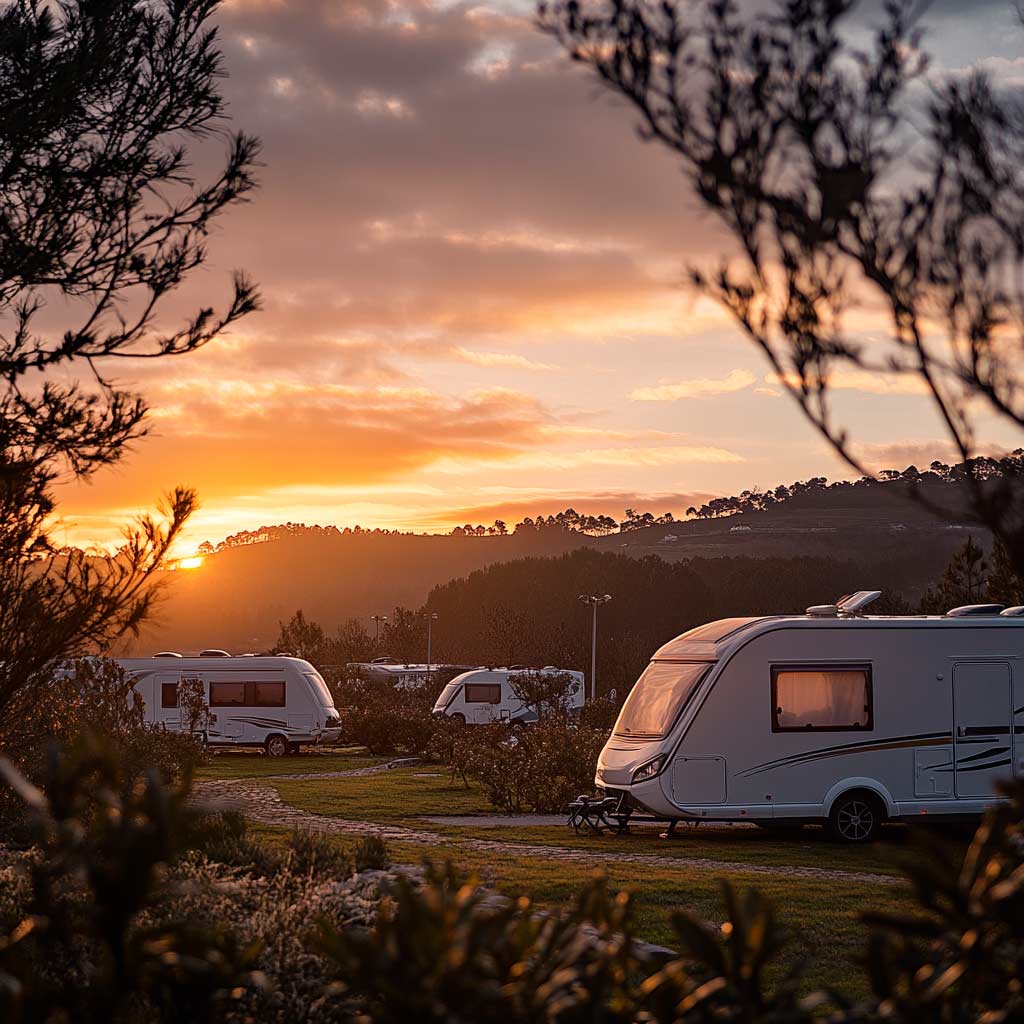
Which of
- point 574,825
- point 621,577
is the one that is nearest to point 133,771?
point 574,825

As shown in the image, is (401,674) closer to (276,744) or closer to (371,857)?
(276,744)

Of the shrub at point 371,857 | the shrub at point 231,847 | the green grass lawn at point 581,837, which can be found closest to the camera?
the shrub at point 231,847

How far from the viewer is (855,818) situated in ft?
50.4

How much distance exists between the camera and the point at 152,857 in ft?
8.29

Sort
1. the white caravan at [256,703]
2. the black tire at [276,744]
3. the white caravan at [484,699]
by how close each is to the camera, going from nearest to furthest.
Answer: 1. the white caravan at [256,703]
2. the black tire at [276,744]
3. the white caravan at [484,699]

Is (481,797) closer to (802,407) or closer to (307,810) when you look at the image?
(307,810)

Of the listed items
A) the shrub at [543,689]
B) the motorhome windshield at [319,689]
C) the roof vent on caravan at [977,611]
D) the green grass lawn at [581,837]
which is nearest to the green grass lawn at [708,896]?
the green grass lawn at [581,837]

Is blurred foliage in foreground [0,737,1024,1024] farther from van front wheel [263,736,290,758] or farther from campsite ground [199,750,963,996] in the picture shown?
van front wheel [263,736,290,758]

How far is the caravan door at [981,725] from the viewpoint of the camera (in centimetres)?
1542

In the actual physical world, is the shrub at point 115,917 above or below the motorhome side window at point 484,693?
above

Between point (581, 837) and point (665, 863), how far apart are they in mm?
2548

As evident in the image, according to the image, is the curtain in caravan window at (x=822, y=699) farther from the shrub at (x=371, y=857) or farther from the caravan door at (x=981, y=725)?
the shrub at (x=371, y=857)

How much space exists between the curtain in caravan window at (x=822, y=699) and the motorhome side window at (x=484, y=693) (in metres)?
24.7

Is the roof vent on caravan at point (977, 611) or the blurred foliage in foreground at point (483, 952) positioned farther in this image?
the roof vent on caravan at point (977, 611)
